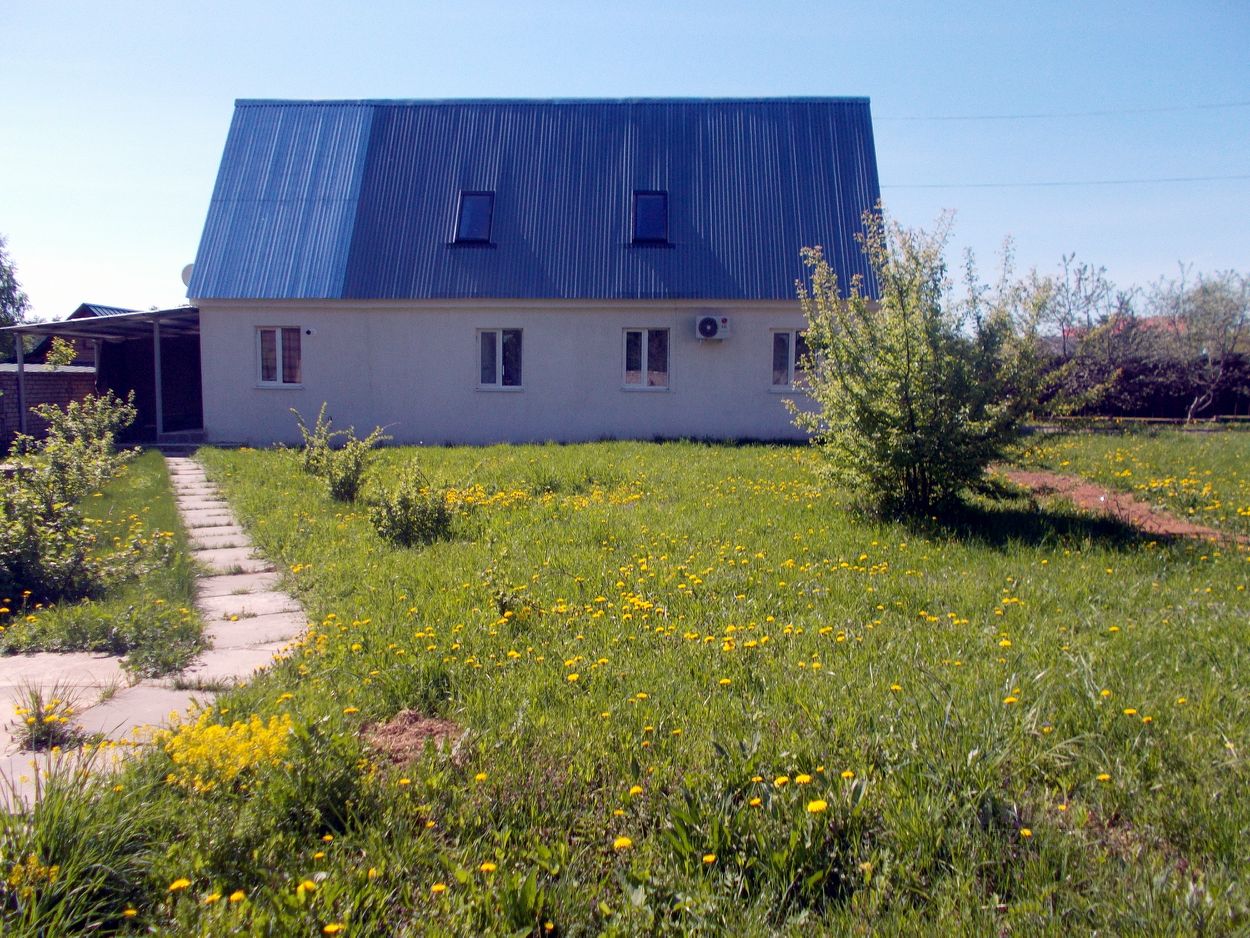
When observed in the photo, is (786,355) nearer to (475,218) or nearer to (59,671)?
(475,218)

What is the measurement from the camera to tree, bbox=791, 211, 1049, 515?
878cm

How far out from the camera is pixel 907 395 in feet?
29.1

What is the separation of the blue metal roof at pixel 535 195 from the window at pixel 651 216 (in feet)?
0.56

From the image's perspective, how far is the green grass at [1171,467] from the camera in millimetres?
9461

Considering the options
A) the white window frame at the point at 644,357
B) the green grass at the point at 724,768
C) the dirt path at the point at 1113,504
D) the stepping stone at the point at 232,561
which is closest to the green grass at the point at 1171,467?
the dirt path at the point at 1113,504

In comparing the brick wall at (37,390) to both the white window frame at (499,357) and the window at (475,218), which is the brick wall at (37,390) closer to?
the white window frame at (499,357)

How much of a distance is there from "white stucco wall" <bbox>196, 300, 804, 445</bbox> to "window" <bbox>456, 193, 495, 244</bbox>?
1.66 meters

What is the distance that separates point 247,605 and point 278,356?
14273 millimetres

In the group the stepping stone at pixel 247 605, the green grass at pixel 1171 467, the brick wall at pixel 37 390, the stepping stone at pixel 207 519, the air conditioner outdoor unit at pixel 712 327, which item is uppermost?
the air conditioner outdoor unit at pixel 712 327

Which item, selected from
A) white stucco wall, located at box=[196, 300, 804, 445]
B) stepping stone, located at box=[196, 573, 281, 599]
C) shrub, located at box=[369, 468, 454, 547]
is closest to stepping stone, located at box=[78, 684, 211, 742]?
stepping stone, located at box=[196, 573, 281, 599]

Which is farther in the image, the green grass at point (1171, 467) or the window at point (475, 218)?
the window at point (475, 218)

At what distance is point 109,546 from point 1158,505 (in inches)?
405

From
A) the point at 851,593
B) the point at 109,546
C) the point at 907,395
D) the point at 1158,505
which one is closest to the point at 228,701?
the point at 851,593

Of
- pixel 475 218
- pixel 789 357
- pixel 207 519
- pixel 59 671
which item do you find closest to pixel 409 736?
pixel 59 671
